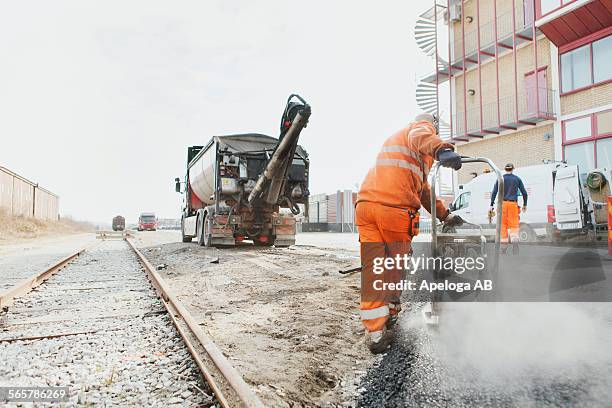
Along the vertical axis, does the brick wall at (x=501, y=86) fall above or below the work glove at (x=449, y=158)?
above

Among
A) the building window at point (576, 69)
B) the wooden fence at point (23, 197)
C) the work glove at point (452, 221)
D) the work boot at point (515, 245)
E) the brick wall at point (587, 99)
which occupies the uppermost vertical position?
the building window at point (576, 69)

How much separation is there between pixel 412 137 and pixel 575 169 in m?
10.3

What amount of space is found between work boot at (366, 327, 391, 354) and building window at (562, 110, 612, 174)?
50.6 feet

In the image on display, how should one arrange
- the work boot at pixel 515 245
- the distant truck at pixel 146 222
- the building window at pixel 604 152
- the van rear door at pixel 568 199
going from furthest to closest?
the distant truck at pixel 146 222
the building window at pixel 604 152
the van rear door at pixel 568 199
the work boot at pixel 515 245

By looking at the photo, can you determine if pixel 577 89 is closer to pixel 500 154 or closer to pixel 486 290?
pixel 500 154

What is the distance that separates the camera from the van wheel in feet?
40.1

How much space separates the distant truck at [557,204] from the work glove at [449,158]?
27.0 ft

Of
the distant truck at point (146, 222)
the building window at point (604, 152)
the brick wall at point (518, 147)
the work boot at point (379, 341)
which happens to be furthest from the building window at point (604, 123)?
the distant truck at point (146, 222)

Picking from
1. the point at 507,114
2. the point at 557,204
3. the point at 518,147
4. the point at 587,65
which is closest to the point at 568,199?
the point at 557,204

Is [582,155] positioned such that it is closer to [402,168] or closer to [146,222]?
[402,168]

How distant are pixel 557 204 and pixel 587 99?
7111 millimetres

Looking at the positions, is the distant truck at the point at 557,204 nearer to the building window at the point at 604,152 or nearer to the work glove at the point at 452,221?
the building window at the point at 604,152

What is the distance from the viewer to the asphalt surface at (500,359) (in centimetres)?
229

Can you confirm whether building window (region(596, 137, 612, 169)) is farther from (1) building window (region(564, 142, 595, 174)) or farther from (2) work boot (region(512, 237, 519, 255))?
(2) work boot (region(512, 237, 519, 255))
